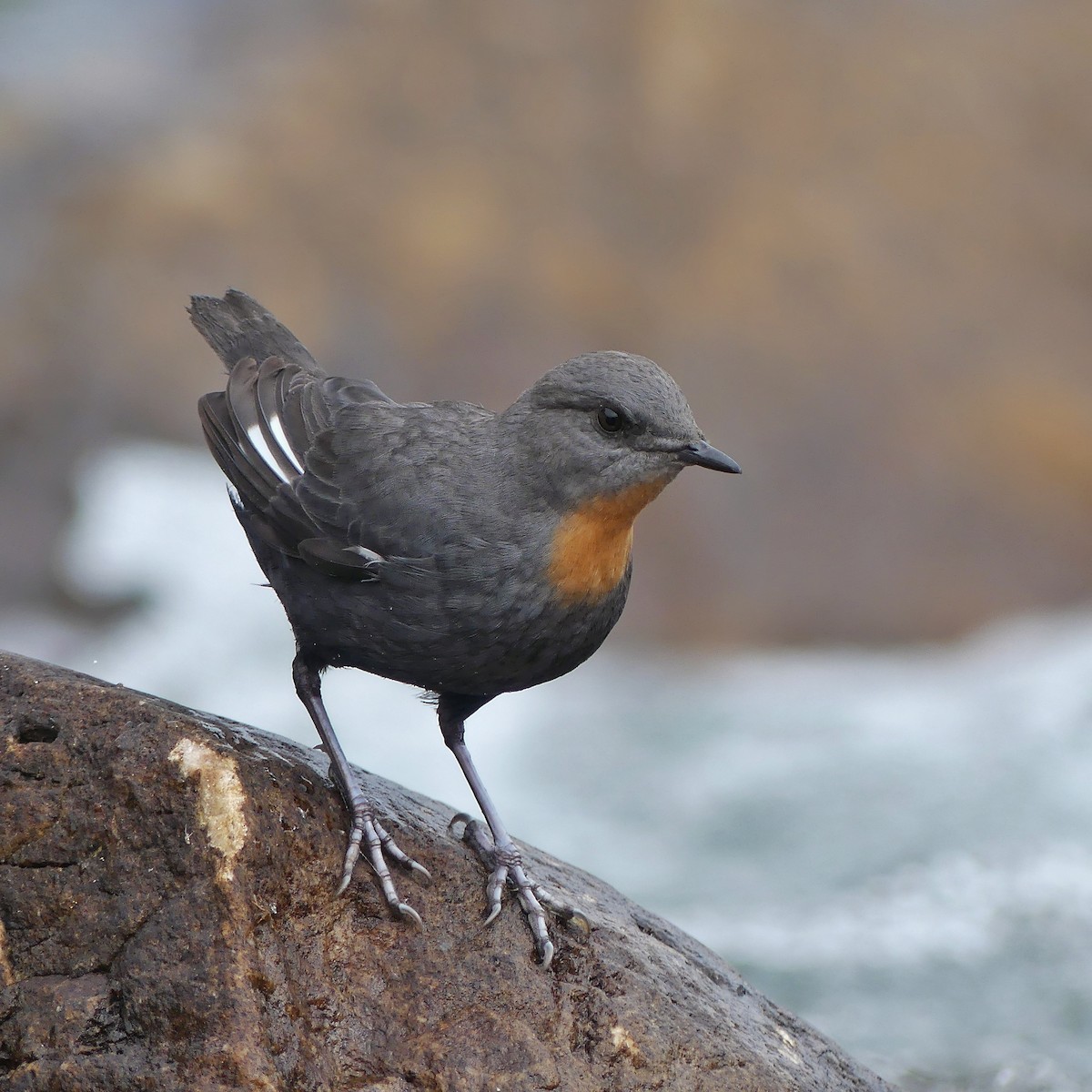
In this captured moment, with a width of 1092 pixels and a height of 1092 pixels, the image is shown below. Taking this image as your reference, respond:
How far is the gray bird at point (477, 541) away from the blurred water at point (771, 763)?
4.55 meters

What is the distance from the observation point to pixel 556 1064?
358 centimetres

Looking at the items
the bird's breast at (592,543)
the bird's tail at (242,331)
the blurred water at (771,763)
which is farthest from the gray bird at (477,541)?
the blurred water at (771,763)

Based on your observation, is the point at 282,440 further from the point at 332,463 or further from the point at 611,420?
the point at 611,420

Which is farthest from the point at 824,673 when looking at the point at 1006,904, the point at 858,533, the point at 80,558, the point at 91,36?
the point at 91,36

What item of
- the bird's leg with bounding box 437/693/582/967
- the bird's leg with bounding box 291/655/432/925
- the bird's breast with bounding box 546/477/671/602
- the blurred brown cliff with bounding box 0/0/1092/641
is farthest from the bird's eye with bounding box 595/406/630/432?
the blurred brown cliff with bounding box 0/0/1092/641

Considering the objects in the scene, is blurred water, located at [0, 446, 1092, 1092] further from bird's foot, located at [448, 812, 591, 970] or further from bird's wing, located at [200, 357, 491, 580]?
bird's wing, located at [200, 357, 491, 580]

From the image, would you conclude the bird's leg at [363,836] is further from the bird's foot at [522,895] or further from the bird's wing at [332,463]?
the bird's wing at [332,463]

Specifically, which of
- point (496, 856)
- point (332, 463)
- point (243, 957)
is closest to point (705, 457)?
point (332, 463)

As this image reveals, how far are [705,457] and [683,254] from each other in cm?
861

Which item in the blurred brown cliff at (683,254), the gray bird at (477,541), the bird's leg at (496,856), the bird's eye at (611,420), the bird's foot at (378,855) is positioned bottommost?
the bird's foot at (378,855)

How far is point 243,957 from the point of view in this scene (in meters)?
3.40

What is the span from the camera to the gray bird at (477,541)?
3.86 meters

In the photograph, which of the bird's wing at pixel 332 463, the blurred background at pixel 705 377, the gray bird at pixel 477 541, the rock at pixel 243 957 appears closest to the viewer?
the rock at pixel 243 957

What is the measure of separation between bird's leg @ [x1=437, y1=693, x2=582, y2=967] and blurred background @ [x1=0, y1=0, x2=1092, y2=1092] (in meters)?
3.97
